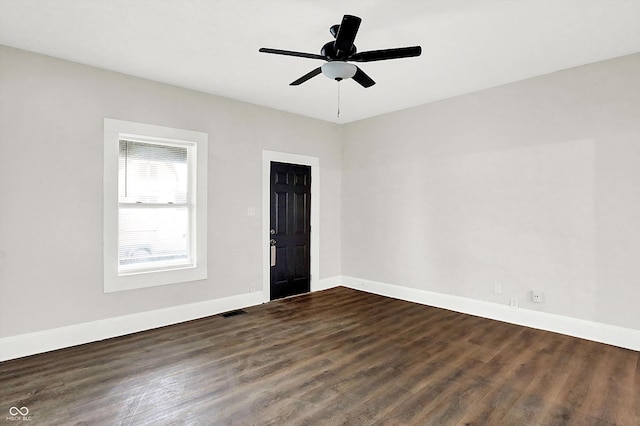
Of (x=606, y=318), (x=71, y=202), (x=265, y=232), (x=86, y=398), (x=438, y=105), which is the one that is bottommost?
(x=86, y=398)

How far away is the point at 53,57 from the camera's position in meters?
3.29

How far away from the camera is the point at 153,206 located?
156 inches

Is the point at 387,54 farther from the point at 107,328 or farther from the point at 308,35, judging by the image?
the point at 107,328

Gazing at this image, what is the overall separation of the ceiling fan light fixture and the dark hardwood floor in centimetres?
245

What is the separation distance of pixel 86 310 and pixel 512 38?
16.0ft

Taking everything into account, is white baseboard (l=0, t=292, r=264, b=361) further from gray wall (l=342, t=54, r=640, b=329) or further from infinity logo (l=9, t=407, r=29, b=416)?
gray wall (l=342, t=54, r=640, b=329)

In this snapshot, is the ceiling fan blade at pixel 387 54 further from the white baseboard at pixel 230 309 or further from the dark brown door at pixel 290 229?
the white baseboard at pixel 230 309

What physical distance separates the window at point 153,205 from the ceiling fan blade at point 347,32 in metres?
2.50

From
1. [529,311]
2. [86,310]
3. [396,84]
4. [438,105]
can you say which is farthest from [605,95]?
[86,310]

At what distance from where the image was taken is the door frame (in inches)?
195

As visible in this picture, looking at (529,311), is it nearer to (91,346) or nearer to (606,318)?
(606,318)

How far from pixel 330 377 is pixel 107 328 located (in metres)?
2.49

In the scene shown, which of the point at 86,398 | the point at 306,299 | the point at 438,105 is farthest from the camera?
the point at 306,299

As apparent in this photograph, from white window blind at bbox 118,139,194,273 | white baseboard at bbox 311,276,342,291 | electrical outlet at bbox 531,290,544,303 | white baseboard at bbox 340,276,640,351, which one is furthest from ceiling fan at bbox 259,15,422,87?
white baseboard at bbox 311,276,342,291
